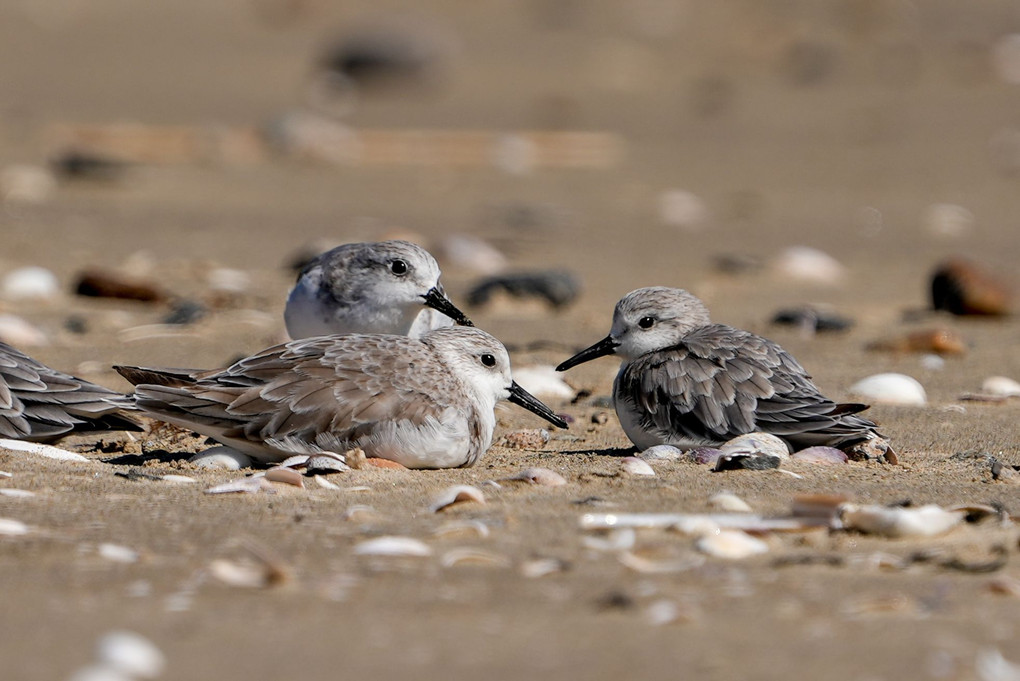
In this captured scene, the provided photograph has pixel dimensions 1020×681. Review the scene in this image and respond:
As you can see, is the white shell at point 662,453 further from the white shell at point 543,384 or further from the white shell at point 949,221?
the white shell at point 949,221

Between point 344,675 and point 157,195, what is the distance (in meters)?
10.3

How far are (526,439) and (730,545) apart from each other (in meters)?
1.90

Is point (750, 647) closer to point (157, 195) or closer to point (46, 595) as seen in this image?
point (46, 595)

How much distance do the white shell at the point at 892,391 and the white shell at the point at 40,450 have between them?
3148 millimetres

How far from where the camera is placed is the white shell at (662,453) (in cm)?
491

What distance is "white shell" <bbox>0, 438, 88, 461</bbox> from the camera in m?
4.85

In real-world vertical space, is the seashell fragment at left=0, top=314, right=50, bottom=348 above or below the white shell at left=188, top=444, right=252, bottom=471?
above

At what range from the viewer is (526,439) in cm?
550

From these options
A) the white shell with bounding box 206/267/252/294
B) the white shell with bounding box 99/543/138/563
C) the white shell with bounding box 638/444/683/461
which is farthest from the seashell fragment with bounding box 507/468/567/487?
the white shell with bounding box 206/267/252/294

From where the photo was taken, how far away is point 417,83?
19125 mm

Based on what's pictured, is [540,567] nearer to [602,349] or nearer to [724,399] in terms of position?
[724,399]

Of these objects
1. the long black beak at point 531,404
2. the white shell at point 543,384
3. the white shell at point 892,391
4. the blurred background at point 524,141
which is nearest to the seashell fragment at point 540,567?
the long black beak at point 531,404

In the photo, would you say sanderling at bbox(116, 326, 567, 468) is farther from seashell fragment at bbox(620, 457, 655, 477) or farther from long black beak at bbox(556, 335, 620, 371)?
long black beak at bbox(556, 335, 620, 371)

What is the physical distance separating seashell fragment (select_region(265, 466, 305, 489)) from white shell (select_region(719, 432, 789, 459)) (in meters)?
1.36
